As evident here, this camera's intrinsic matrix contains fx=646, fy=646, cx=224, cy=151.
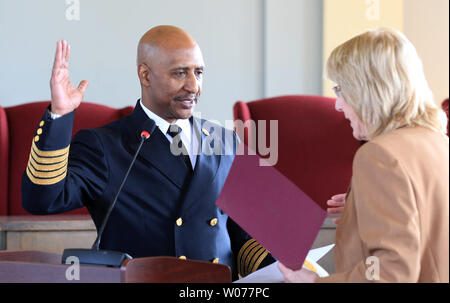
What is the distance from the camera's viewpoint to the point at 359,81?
4.26 feet

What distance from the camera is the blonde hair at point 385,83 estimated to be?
128cm

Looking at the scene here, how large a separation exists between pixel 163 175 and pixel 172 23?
2172 mm

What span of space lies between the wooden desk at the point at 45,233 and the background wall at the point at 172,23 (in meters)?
1.34

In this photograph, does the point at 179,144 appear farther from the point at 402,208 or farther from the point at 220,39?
the point at 220,39

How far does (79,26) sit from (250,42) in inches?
40.9

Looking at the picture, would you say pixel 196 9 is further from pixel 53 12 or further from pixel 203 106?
pixel 53 12

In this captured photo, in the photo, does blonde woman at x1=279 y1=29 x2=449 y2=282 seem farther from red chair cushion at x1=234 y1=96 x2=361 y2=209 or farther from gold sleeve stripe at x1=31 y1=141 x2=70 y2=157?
red chair cushion at x1=234 y1=96 x2=361 y2=209

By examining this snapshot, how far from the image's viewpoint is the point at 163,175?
195cm

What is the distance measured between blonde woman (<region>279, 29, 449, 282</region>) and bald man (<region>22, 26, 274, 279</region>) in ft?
2.09

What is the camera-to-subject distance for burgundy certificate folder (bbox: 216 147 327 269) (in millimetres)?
1225

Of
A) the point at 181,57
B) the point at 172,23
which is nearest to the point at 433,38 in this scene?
the point at 172,23
